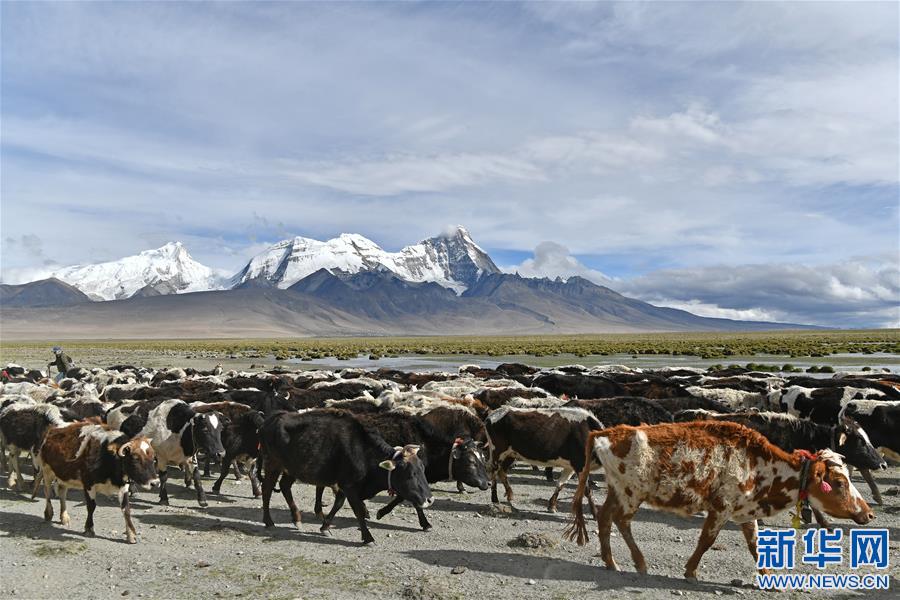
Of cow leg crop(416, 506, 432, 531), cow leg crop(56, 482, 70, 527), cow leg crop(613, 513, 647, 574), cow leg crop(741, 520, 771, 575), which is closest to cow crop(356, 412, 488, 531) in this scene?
cow leg crop(416, 506, 432, 531)

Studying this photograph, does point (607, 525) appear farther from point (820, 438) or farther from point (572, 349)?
point (572, 349)

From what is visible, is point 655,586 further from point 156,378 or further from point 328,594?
point 156,378

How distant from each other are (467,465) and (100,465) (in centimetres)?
622

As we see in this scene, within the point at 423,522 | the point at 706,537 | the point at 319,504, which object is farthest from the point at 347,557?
the point at 706,537

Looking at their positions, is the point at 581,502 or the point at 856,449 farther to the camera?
the point at 856,449

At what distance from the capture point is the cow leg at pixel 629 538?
27.6 ft

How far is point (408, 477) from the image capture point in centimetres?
1054

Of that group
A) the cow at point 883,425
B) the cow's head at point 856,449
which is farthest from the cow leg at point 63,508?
the cow at point 883,425

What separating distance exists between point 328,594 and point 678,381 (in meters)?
18.4

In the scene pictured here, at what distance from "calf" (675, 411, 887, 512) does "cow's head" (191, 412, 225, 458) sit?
10551mm

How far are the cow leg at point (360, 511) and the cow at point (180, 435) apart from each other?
3.86 m

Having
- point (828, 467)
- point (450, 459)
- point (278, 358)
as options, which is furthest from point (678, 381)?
point (278, 358)

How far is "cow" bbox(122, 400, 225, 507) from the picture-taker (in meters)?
12.8

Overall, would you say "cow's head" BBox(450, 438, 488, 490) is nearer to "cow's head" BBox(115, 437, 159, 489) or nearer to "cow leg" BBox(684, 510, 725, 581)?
"cow leg" BBox(684, 510, 725, 581)
